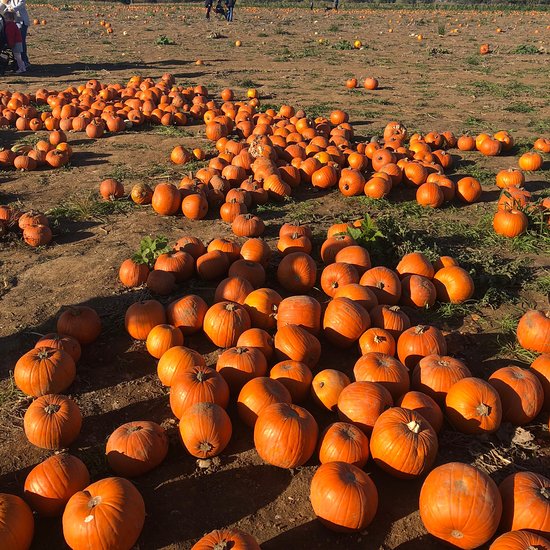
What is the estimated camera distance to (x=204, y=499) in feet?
10.9

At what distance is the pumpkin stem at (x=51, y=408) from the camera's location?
359 cm

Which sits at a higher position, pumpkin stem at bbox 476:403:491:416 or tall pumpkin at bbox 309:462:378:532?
pumpkin stem at bbox 476:403:491:416

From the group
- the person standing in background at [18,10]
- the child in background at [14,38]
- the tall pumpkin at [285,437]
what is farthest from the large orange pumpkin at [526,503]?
the person standing in background at [18,10]

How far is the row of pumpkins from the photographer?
2916mm

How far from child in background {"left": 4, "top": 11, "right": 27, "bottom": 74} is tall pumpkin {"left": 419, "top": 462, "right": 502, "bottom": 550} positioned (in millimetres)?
18994

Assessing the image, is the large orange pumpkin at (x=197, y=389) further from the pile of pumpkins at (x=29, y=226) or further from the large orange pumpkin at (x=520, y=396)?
the pile of pumpkins at (x=29, y=226)

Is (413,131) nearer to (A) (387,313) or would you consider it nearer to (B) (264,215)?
(B) (264,215)

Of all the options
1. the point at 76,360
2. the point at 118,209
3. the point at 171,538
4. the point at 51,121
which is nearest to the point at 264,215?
the point at 118,209

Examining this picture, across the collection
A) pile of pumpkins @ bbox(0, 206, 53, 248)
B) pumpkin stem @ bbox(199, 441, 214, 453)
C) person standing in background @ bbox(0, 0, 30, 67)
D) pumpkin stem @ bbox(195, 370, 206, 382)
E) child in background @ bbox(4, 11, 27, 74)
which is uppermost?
person standing in background @ bbox(0, 0, 30, 67)

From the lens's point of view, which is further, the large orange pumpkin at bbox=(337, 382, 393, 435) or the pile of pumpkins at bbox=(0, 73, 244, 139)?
the pile of pumpkins at bbox=(0, 73, 244, 139)

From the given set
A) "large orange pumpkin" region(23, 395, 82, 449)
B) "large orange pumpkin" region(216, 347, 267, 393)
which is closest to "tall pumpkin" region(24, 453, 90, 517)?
"large orange pumpkin" region(23, 395, 82, 449)

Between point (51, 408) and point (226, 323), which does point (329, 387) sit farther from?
Answer: point (51, 408)

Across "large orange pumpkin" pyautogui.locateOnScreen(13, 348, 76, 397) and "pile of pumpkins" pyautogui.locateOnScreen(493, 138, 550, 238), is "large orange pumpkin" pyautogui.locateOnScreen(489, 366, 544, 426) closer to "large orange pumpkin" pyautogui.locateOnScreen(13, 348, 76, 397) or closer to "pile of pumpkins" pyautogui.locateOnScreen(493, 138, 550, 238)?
"pile of pumpkins" pyautogui.locateOnScreen(493, 138, 550, 238)

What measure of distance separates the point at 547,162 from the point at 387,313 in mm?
6954
